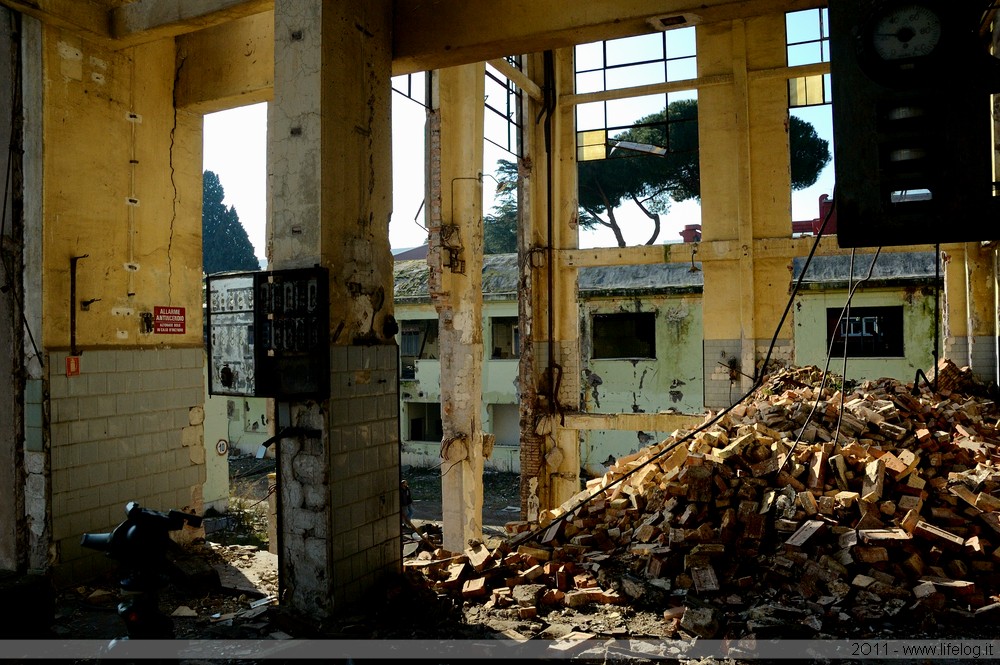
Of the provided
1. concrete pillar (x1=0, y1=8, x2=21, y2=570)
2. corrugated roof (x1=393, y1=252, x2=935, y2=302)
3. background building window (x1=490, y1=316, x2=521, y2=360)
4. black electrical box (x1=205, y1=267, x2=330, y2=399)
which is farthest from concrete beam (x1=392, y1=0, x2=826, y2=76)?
background building window (x1=490, y1=316, x2=521, y2=360)

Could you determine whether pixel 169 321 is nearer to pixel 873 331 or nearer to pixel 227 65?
pixel 227 65

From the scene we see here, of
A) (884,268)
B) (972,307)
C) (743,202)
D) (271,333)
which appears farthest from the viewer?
(884,268)

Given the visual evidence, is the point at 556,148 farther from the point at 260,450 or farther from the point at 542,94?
the point at 260,450

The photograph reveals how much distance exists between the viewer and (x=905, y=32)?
96.1 inches

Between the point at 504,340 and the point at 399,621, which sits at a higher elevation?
the point at 504,340

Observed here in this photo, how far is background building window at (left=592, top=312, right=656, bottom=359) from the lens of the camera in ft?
66.9

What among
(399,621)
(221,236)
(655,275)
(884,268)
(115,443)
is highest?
(221,236)

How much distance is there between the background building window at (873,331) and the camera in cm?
1827

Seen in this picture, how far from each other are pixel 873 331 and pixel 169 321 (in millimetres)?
17683

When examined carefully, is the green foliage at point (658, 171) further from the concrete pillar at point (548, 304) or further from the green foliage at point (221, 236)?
the green foliage at point (221, 236)

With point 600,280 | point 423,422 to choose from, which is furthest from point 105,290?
Answer: point 423,422

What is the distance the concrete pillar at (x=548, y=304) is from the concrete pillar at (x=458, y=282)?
2.72 meters

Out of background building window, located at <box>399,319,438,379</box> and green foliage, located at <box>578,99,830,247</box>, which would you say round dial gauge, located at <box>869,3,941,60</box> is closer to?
background building window, located at <box>399,319,438,379</box>

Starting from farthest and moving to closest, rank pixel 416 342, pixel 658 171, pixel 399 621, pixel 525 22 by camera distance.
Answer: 1. pixel 658 171
2. pixel 416 342
3. pixel 525 22
4. pixel 399 621
